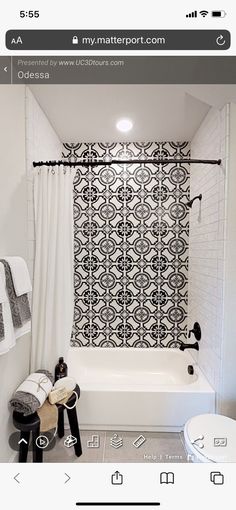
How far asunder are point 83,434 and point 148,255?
1.25 m

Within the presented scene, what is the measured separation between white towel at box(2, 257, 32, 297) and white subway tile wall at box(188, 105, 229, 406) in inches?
38.3

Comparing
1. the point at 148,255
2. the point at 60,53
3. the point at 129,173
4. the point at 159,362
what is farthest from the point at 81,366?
the point at 60,53

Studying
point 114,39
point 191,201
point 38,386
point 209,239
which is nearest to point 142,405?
point 38,386

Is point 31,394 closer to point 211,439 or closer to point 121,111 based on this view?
point 211,439

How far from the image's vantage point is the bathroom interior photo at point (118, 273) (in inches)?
37.1

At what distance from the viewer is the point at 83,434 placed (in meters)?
1.08

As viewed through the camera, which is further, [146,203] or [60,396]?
[146,203]

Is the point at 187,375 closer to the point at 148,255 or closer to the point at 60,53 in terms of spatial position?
the point at 148,255

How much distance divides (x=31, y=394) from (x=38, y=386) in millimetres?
54
